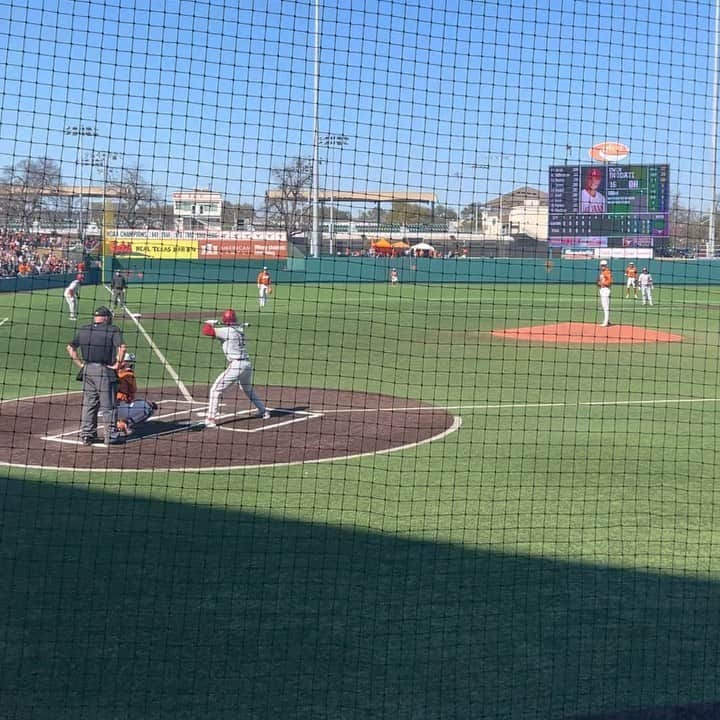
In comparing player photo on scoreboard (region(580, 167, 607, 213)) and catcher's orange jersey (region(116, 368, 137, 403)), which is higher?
player photo on scoreboard (region(580, 167, 607, 213))

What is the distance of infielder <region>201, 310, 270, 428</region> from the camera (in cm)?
1212

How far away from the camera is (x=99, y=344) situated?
11.1 metres

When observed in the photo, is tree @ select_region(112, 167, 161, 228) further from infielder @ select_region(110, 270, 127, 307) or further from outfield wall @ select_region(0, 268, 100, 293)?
outfield wall @ select_region(0, 268, 100, 293)

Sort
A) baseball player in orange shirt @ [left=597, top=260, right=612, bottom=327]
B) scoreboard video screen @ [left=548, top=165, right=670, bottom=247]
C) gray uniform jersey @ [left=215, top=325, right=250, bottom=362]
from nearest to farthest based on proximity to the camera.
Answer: gray uniform jersey @ [left=215, top=325, right=250, bottom=362], baseball player in orange shirt @ [left=597, top=260, right=612, bottom=327], scoreboard video screen @ [left=548, top=165, right=670, bottom=247]

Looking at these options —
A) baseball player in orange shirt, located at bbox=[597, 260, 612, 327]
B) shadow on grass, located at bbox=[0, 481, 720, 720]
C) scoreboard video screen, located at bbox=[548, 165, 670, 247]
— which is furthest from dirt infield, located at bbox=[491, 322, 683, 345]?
shadow on grass, located at bbox=[0, 481, 720, 720]

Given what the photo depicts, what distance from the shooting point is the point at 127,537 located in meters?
7.80

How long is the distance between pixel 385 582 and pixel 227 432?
521 centimetres

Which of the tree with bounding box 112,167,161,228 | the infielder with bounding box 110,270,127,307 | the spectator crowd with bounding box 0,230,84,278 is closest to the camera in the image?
the tree with bounding box 112,167,161,228

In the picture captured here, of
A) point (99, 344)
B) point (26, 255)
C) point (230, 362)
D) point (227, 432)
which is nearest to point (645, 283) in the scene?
point (26, 255)

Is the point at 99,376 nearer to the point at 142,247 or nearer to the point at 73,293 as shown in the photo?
the point at 73,293

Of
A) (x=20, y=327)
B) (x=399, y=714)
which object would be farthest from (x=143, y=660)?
(x=20, y=327)

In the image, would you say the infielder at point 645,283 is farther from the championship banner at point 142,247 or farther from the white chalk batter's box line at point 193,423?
the white chalk batter's box line at point 193,423

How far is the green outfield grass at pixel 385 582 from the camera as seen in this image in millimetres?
5363

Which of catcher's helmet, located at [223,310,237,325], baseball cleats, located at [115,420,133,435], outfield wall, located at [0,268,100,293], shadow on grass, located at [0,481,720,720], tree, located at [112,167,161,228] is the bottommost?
shadow on grass, located at [0,481,720,720]
